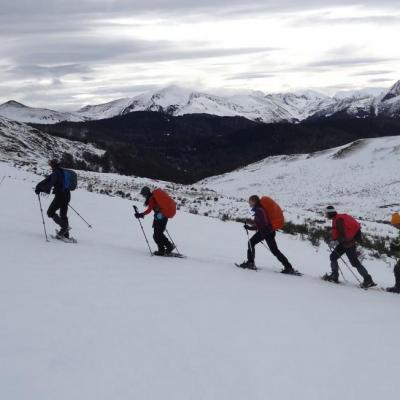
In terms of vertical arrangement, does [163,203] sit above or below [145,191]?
below

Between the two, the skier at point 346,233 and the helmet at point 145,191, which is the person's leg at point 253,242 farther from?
the helmet at point 145,191

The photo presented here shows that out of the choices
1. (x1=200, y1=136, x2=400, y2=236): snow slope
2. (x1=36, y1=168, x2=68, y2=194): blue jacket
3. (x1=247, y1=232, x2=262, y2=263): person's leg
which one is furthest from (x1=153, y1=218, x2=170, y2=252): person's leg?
(x1=200, y1=136, x2=400, y2=236): snow slope

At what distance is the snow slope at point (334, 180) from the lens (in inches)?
1610

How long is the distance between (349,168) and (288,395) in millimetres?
56199

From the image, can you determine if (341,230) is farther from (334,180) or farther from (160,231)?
(334,180)

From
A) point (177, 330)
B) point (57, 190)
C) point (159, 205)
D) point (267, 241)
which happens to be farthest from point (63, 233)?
point (177, 330)

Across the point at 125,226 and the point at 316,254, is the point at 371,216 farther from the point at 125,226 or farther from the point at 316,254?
the point at 125,226

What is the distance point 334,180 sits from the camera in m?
54.0

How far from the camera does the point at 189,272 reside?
9312mm

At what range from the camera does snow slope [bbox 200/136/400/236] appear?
4091 centimetres

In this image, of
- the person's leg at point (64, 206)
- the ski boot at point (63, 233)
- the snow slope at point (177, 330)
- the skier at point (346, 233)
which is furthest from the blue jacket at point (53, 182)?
the skier at point (346, 233)

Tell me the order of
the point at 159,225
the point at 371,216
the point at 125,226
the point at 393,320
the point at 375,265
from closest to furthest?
the point at 393,320
the point at 159,225
the point at 375,265
the point at 125,226
the point at 371,216

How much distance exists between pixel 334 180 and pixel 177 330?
50480 millimetres

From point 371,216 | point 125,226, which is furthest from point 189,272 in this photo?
point 371,216
